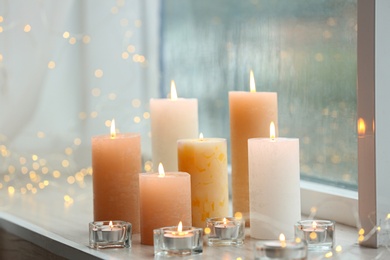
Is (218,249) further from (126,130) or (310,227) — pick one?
(126,130)

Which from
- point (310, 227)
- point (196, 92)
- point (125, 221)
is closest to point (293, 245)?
point (310, 227)

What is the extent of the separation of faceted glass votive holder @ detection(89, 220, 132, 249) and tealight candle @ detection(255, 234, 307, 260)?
12.5 inches

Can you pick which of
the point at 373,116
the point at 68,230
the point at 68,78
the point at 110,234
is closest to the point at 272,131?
the point at 373,116

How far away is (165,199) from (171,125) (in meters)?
0.24

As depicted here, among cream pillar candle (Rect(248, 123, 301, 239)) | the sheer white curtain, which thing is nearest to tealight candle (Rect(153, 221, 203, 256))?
cream pillar candle (Rect(248, 123, 301, 239))

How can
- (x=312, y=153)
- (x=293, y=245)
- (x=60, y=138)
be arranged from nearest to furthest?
(x=293, y=245), (x=312, y=153), (x=60, y=138)

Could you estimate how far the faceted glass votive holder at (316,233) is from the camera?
118 cm

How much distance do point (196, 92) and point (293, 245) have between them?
1.09 metres

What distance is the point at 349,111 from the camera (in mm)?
1440

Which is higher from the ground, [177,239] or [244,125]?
[244,125]

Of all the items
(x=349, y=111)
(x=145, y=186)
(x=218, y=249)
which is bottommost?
(x=218, y=249)

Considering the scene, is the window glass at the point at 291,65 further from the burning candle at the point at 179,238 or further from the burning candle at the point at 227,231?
the burning candle at the point at 179,238

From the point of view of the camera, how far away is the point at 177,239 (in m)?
1.15

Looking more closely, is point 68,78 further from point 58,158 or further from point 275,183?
point 275,183
